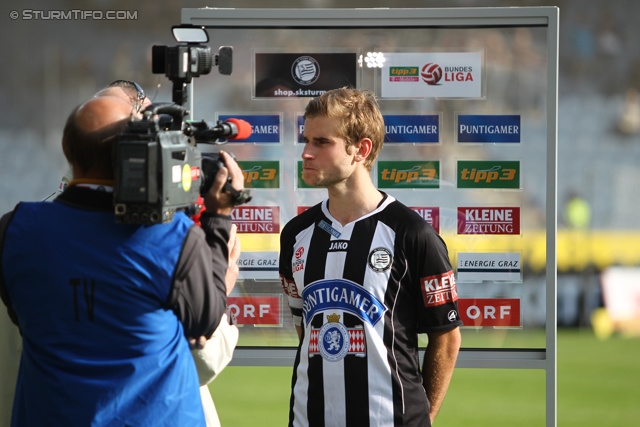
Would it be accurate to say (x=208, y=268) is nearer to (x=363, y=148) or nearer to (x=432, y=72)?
(x=363, y=148)

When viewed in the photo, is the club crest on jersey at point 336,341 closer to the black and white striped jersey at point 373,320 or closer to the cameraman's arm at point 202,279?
the black and white striped jersey at point 373,320

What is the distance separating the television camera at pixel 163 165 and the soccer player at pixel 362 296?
1.83ft

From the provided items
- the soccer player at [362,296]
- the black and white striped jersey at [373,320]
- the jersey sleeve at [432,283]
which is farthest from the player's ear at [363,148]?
the jersey sleeve at [432,283]

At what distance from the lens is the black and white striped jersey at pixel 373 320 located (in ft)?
8.51

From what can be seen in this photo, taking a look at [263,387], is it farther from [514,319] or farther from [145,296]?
[145,296]

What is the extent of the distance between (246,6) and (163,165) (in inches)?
460

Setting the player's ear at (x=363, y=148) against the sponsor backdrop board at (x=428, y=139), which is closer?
the player's ear at (x=363, y=148)

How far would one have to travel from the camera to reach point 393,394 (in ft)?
8.48

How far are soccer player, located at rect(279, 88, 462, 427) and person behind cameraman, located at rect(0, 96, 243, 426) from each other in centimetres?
66

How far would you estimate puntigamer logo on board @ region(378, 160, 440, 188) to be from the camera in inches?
151

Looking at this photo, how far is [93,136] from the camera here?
2008 millimetres

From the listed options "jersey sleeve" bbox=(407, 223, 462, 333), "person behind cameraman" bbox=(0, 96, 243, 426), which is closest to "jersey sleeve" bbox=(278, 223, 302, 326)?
"jersey sleeve" bbox=(407, 223, 462, 333)

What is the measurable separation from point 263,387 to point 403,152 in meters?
6.20

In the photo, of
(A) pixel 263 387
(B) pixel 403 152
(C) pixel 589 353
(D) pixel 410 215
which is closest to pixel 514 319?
(B) pixel 403 152
